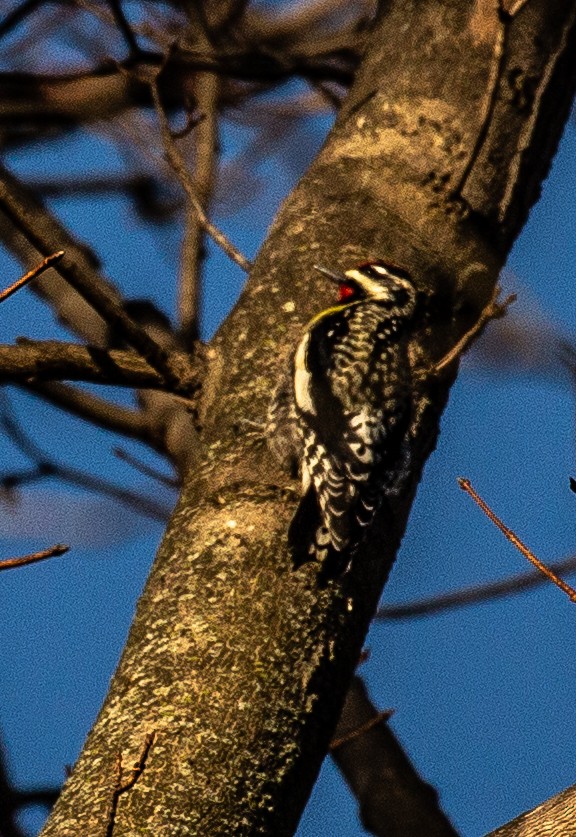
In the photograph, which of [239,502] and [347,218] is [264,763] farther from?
[347,218]

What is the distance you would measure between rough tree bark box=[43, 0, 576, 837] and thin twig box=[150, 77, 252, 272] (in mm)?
150

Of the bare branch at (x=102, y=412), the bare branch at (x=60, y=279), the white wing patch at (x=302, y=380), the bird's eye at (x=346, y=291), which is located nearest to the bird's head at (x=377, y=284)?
the bird's eye at (x=346, y=291)

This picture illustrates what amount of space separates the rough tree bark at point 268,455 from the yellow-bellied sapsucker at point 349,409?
41mm

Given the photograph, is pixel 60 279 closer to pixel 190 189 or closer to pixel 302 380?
pixel 190 189

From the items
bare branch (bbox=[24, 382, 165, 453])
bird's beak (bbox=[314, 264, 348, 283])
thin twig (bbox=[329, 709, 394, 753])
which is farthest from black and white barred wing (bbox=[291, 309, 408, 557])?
thin twig (bbox=[329, 709, 394, 753])

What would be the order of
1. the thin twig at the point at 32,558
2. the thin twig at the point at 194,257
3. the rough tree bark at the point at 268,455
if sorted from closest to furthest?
the thin twig at the point at 32,558
the rough tree bark at the point at 268,455
the thin twig at the point at 194,257

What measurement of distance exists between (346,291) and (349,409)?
37cm

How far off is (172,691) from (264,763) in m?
0.20

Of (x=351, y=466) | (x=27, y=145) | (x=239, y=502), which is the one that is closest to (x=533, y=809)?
(x=239, y=502)

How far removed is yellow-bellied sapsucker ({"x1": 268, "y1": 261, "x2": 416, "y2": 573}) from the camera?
2.84 meters

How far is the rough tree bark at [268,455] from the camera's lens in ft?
Answer: 7.61

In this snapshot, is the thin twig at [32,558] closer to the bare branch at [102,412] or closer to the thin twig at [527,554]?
the thin twig at [527,554]

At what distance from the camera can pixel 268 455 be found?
2.83 m

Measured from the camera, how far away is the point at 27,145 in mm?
5887
